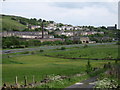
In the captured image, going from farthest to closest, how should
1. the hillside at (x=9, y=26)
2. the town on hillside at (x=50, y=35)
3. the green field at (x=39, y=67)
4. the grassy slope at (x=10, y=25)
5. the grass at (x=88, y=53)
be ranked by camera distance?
1. the grassy slope at (x=10, y=25)
2. the hillside at (x=9, y=26)
3. the town on hillside at (x=50, y=35)
4. the grass at (x=88, y=53)
5. the green field at (x=39, y=67)

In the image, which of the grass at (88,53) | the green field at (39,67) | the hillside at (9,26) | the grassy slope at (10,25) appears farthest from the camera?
the grassy slope at (10,25)

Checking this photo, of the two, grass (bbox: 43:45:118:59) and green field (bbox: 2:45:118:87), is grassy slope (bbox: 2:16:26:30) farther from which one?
green field (bbox: 2:45:118:87)

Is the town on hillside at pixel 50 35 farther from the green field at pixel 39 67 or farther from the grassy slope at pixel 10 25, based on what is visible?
the green field at pixel 39 67

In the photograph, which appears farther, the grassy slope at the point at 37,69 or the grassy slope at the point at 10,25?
the grassy slope at the point at 10,25

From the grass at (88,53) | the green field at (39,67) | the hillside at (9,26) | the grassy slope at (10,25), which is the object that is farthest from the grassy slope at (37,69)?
the grassy slope at (10,25)

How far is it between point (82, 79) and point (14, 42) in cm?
6106

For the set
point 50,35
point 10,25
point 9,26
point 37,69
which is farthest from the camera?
point 10,25

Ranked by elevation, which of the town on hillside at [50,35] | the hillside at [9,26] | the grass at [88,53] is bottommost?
the grass at [88,53]

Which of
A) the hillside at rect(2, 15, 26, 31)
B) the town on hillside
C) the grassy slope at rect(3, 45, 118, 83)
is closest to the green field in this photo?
the grassy slope at rect(3, 45, 118, 83)

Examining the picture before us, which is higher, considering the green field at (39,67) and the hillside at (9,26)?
the hillside at (9,26)

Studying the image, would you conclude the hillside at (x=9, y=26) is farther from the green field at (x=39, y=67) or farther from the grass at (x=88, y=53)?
the green field at (x=39, y=67)

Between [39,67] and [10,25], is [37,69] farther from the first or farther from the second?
[10,25]

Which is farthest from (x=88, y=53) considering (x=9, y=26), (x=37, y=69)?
(x=9, y=26)

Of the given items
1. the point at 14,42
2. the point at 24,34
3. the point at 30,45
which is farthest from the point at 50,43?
the point at 24,34
